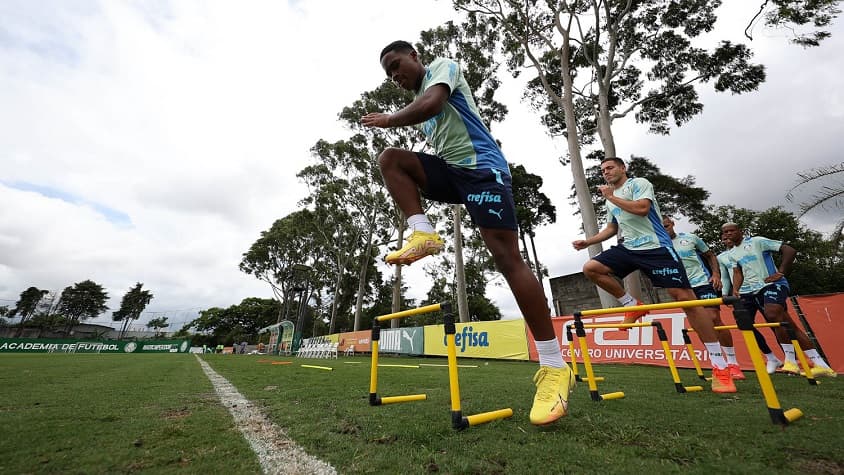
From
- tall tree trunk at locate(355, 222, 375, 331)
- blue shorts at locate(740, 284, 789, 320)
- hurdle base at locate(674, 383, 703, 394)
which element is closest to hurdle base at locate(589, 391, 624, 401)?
hurdle base at locate(674, 383, 703, 394)

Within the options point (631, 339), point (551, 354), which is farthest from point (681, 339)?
point (551, 354)

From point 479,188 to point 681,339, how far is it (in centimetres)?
757

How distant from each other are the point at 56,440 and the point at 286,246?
3254 centimetres

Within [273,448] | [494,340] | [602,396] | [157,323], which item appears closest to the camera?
[273,448]

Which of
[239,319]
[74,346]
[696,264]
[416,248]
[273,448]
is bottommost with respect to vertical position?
[273,448]

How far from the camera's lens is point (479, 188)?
1.97 meters

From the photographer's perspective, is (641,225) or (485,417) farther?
(641,225)

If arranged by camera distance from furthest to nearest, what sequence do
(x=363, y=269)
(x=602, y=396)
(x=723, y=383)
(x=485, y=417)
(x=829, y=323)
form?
(x=363, y=269) < (x=829, y=323) < (x=723, y=383) < (x=602, y=396) < (x=485, y=417)

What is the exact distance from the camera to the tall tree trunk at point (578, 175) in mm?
10070

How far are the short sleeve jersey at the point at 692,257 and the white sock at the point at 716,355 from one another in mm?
1889

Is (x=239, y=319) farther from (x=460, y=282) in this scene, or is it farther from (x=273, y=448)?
(x=273, y=448)

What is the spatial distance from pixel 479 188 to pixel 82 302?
83.9m

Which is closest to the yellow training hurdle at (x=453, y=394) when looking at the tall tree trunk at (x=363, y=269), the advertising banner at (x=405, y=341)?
the advertising banner at (x=405, y=341)

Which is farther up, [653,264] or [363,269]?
[363,269]
